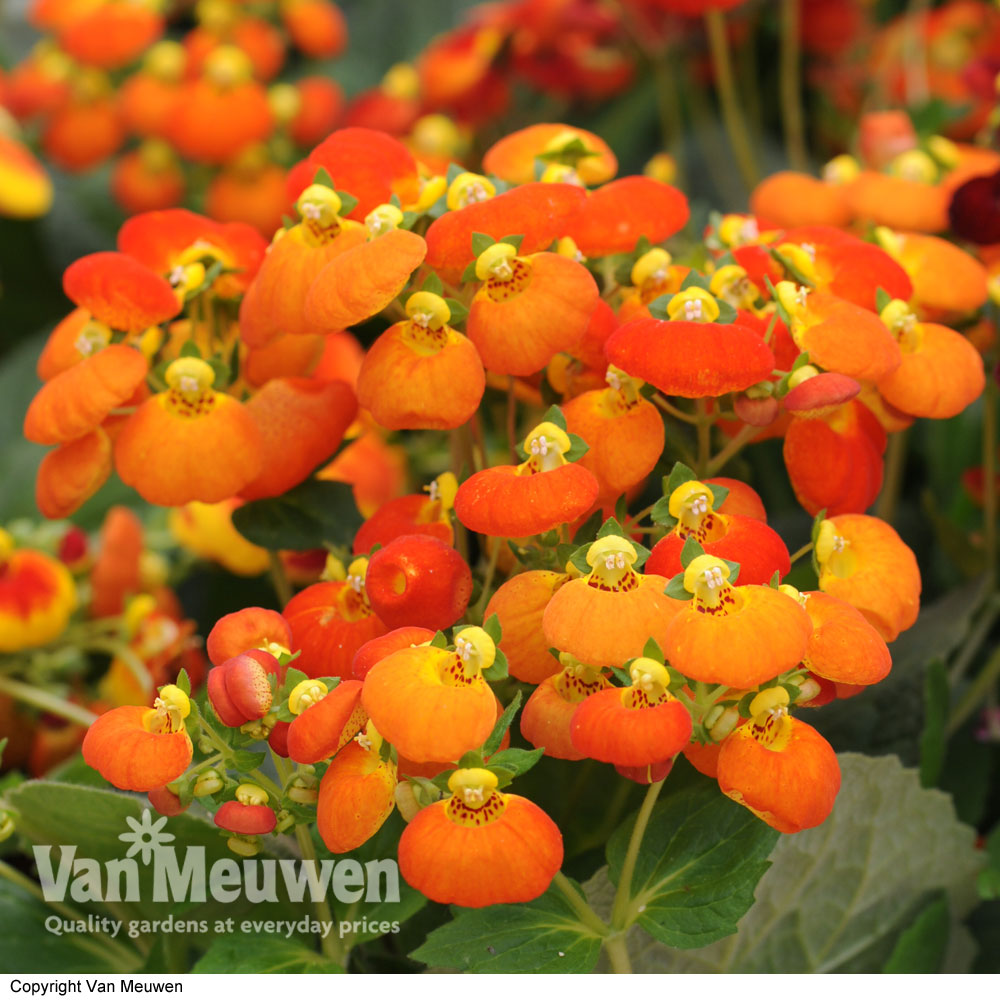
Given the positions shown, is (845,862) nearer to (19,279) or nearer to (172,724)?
(172,724)

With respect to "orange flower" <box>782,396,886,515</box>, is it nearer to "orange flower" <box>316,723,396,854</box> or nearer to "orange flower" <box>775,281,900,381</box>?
"orange flower" <box>775,281,900,381</box>

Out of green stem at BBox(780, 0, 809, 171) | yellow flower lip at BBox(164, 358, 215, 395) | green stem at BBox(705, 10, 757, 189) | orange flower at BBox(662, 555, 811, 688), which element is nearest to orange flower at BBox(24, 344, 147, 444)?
yellow flower lip at BBox(164, 358, 215, 395)

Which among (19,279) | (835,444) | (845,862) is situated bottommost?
(845,862)

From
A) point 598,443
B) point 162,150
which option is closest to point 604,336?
point 598,443

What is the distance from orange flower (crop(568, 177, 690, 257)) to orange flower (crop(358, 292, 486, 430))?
0.09m

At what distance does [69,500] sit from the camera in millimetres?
449

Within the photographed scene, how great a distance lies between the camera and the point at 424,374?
0.38 m

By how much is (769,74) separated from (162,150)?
0.55 meters

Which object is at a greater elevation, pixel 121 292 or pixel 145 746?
pixel 121 292

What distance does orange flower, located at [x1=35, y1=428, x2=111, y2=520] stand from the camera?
447 millimetres

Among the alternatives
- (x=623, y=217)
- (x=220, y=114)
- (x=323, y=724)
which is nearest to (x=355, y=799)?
(x=323, y=724)

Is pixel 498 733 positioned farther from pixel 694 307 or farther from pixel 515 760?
pixel 694 307

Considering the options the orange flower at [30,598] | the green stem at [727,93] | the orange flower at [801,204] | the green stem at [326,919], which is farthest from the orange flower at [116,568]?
the green stem at [727,93]

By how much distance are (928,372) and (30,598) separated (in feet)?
1.42
